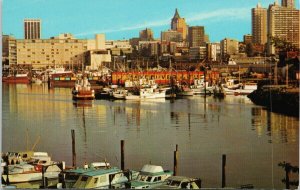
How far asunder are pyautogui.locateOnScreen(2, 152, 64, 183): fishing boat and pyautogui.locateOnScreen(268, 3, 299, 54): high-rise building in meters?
1.76

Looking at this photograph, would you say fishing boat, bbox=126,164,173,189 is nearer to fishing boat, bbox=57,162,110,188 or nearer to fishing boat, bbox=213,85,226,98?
fishing boat, bbox=57,162,110,188

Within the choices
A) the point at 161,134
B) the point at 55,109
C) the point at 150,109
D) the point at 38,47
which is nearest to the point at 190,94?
the point at 150,109

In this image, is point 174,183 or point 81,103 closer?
point 174,183

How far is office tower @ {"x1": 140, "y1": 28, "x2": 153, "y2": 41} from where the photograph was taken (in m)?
4.25

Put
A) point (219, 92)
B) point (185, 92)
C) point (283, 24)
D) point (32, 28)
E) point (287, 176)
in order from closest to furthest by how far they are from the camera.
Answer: point (287, 176) → point (32, 28) → point (283, 24) → point (219, 92) → point (185, 92)

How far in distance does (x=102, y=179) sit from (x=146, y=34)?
4.28 ft

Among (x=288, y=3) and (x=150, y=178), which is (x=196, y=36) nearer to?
(x=288, y=3)

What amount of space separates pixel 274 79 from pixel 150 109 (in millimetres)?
2142

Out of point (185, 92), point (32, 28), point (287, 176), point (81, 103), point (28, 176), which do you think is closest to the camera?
point (287, 176)

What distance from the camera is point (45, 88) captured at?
9.00 meters

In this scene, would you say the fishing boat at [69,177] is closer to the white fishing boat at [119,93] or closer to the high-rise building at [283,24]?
the high-rise building at [283,24]

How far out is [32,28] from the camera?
159 inches

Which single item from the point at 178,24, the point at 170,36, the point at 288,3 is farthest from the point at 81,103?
the point at 288,3

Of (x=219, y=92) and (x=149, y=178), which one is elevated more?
(x=219, y=92)
